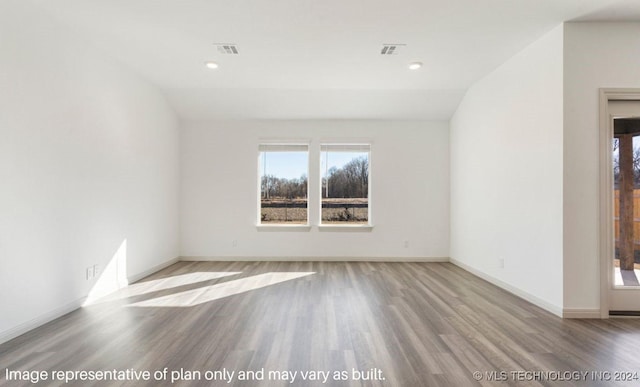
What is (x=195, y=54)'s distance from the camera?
351cm

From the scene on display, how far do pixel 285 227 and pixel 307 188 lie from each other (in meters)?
0.85

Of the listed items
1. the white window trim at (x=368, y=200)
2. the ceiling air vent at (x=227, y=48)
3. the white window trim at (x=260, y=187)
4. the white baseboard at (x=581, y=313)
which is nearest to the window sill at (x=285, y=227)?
the white window trim at (x=260, y=187)

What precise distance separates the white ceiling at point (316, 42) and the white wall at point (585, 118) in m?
0.23

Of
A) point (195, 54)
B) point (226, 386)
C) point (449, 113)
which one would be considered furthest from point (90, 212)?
point (449, 113)

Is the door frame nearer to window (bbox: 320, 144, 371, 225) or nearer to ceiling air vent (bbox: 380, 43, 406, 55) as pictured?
ceiling air vent (bbox: 380, 43, 406, 55)

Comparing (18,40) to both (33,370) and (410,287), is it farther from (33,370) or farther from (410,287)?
(410,287)

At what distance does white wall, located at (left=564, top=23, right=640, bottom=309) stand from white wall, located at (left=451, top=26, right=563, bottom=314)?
0.08 metres

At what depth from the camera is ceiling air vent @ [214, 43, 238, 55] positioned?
3260 mm

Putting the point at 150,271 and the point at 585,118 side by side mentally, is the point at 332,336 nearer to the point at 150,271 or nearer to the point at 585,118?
the point at 585,118

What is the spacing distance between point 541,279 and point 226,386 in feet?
10.6

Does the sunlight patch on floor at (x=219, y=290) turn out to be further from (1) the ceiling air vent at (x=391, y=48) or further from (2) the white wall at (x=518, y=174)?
(1) the ceiling air vent at (x=391, y=48)

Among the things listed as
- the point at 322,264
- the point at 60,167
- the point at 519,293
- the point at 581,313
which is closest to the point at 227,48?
the point at 60,167

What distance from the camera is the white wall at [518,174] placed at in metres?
2.97

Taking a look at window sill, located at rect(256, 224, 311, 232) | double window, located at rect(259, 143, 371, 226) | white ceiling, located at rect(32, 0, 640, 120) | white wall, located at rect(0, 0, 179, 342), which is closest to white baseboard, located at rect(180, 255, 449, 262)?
window sill, located at rect(256, 224, 311, 232)
